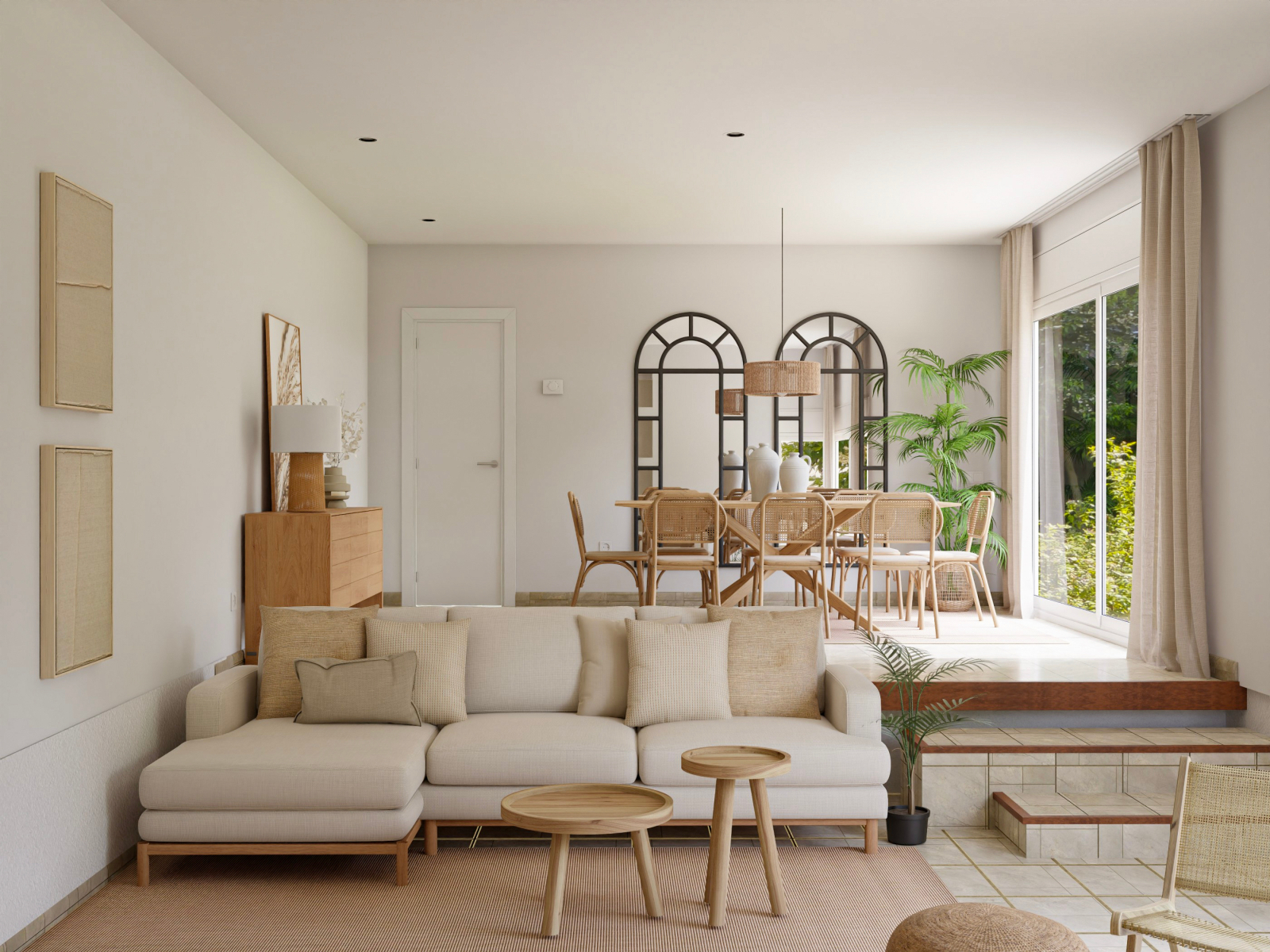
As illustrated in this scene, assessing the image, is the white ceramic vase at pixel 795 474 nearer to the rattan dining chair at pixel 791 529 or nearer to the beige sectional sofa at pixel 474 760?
the rattan dining chair at pixel 791 529

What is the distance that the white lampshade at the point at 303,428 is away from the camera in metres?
4.76

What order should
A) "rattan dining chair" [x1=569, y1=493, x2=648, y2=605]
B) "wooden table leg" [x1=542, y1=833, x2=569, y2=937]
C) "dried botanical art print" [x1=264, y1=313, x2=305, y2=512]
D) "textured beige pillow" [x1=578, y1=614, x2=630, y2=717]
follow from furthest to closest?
1. "rattan dining chair" [x1=569, y1=493, x2=648, y2=605]
2. "dried botanical art print" [x1=264, y1=313, x2=305, y2=512]
3. "textured beige pillow" [x1=578, y1=614, x2=630, y2=717]
4. "wooden table leg" [x1=542, y1=833, x2=569, y2=937]

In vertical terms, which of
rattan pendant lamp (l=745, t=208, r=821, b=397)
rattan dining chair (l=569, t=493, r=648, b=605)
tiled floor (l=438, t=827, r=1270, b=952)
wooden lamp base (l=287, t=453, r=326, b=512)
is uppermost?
rattan pendant lamp (l=745, t=208, r=821, b=397)

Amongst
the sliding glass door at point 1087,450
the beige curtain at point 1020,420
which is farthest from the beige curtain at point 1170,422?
the beige curtain at point 1020,420

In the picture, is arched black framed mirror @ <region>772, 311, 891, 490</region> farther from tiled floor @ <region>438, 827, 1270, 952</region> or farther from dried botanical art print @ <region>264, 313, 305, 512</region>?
tiled floor @ <region>438, 827, 1270, 952</region>

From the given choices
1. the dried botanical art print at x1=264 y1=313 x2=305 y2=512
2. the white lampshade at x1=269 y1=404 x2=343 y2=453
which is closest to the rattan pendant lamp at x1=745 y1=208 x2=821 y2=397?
the white lampshade at x1=269 y1=404 x2=343 y2=453

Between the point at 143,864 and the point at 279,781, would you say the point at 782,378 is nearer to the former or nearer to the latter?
the point at 279,781

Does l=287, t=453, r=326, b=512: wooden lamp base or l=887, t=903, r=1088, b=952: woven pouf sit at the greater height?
l=287, t=453, r=326, b=512: wooden lamp base

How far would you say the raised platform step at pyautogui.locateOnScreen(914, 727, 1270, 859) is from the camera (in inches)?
139

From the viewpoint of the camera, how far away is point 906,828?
11.7ft

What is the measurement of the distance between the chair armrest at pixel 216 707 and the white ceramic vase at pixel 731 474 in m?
4.46

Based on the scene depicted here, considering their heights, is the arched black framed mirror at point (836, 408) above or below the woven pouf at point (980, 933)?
above

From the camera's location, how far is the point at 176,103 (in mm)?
4047

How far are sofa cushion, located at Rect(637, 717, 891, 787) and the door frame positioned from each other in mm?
4117
